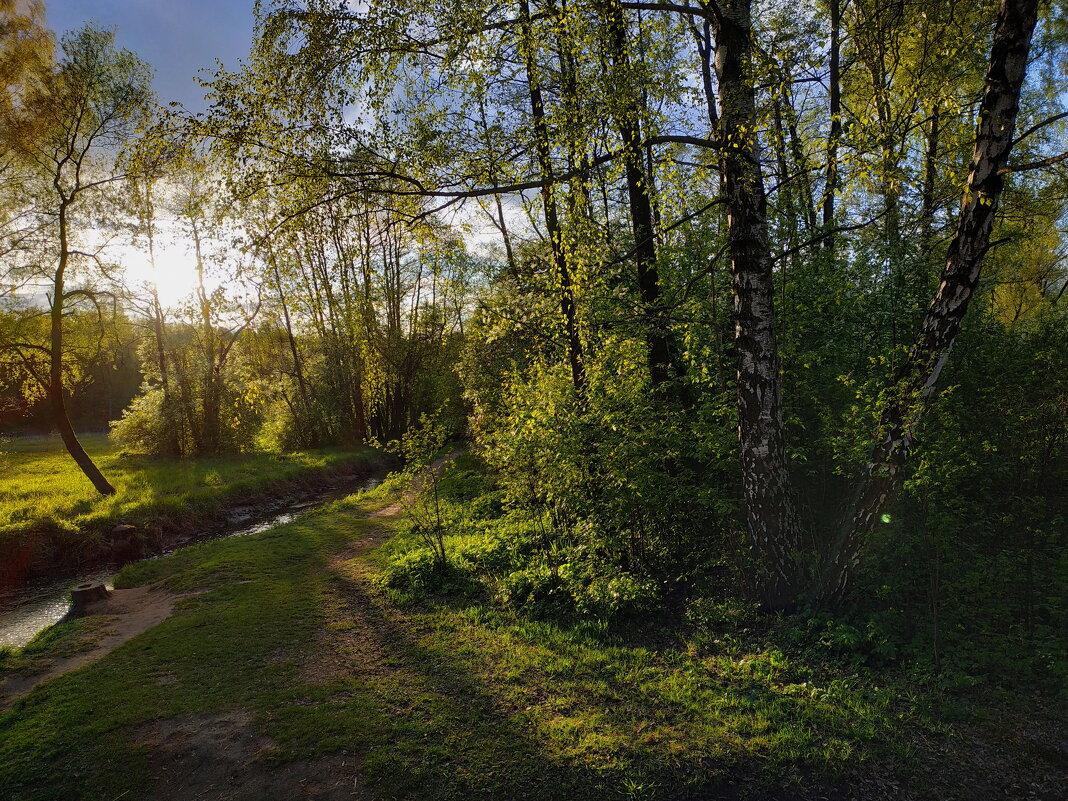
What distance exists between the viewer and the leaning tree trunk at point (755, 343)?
519cm

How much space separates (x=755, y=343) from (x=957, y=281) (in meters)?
1.67

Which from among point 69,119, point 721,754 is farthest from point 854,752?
point 69,119

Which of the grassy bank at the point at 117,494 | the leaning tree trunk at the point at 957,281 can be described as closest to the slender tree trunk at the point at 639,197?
the leaning tree trunk at the point at 957,281

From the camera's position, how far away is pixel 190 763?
4.38 meters

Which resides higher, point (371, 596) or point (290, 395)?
point (290, 395)

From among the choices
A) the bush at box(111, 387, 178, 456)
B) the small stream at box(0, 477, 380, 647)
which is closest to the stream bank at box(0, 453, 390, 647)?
the small stream at box(0, 477, 380, 647)

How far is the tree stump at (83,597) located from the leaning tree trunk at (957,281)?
11242mm

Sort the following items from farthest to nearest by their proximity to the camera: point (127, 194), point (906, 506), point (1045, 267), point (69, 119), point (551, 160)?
point (1045, 267) < point (127, 194) < point (69, 119) < point (551, 160) < point (906, 506)

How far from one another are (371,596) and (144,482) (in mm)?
12679

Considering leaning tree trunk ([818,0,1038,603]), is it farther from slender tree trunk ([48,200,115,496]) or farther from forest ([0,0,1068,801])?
slender tree trunk ([48,200,115,496])

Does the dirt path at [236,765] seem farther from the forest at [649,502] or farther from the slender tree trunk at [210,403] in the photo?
the slender tree trunk at [210,403]

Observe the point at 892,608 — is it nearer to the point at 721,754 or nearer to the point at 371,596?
the point at 721,754

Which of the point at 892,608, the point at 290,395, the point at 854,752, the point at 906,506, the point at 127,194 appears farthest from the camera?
the point at 290,395

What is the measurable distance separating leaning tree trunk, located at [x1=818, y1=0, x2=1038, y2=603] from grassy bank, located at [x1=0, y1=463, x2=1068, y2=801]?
1503mm
